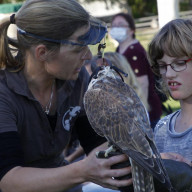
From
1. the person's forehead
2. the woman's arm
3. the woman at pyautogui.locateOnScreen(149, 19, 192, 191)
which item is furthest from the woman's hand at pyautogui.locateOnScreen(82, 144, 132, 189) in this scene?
the person's forehead

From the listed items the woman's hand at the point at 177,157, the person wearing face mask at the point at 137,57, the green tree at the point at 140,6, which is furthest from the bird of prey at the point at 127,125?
the green tree at the point at 140,6

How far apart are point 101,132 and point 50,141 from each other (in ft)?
1.72

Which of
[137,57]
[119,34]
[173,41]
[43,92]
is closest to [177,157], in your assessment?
[173,41]

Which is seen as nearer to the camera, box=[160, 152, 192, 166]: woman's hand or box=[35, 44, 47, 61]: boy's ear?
box=[160, 152, 192, 166]: woman's hand

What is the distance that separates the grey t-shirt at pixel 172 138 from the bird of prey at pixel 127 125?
0.40 meters

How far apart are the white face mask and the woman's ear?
3.83m

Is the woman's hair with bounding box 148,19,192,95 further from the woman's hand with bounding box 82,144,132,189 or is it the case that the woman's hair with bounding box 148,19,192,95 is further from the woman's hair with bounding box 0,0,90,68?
the woman's hand with bounding box 82,144,132,189

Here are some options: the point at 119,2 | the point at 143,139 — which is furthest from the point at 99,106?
the point at 119,2

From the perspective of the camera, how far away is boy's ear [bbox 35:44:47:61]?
2.45 metres

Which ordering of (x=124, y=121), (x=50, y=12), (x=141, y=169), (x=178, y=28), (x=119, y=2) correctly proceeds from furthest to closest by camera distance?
(x=119, y=2), (x=178, y=28), (x=50, y=12), (x=124, y=121), (x=141, y=169)

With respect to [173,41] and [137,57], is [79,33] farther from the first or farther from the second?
[137,57]

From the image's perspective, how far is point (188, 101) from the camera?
2.52 m

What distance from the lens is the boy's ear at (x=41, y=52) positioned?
245 cm

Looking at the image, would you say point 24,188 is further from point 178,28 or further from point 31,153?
point 178,28
